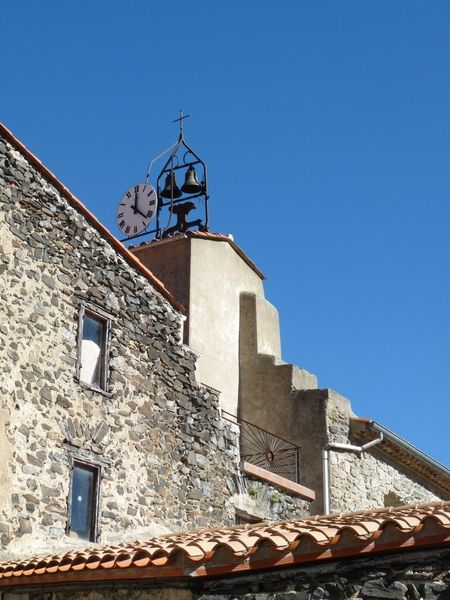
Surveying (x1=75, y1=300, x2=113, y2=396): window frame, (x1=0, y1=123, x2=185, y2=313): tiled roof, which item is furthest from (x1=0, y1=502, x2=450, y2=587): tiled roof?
(x1=0, y1=123, x2=185, y2=313): tiled roof

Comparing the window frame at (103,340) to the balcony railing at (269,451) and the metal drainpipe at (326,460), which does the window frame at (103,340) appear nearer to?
the balcony railing at (269,451)

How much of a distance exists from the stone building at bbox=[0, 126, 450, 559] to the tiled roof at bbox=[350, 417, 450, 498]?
0.61 meters

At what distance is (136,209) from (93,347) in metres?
7.54

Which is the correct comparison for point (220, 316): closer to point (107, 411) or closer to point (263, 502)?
point (263, 502)

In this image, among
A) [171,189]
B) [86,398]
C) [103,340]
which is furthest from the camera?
[171,189]

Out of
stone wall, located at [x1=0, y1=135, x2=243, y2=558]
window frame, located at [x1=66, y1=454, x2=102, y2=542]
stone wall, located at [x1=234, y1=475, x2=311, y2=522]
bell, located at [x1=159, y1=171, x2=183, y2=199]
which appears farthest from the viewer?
bell, located at [x1=159, y1=171, x2=183, y2=199]

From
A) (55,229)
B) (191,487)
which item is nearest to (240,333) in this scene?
(191,487)

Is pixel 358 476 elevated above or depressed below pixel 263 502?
above

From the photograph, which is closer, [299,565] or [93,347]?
[299,565]

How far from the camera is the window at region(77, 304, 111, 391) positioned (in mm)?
12648

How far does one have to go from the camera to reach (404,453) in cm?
1936

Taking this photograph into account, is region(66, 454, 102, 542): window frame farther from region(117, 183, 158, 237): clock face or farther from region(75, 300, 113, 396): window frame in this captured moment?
region(117, 183, 158, 237): clock face

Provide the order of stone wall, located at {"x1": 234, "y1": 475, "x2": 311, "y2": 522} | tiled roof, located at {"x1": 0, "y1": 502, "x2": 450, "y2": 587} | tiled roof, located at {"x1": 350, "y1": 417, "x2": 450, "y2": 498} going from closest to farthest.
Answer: tiled roof, located at {"x1": 0, "y1": 502, "x2": 450, "y2": 587} → stone wall, located at {"x1": 234, "y1": 475, "x2": 311, "y2": 522} → tiled roof, located at {"x1": 350, "y1": 417, "x2": 450, "y2": 498}

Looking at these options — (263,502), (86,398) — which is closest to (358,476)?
(263,502)
